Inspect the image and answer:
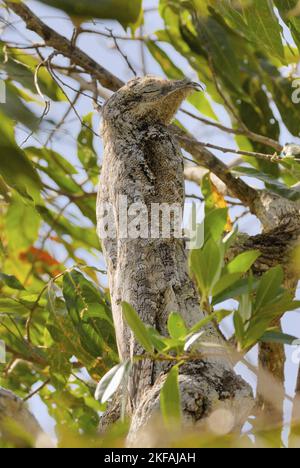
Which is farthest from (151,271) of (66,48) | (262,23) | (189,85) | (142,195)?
(66,48)

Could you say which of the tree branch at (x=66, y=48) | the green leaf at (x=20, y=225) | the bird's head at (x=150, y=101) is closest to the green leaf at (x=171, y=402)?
the bird's head at (x=150, y=101)

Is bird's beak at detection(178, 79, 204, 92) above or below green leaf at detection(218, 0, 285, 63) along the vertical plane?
below

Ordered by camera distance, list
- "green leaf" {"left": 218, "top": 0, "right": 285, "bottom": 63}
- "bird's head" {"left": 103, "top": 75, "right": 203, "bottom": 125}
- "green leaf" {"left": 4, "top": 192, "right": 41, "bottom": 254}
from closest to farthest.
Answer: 1. "bird's head" {"left": 103, "top": 75, "right": 203, "bottom": 125}
2. "green leaf" {"left": 218, "top": 0, "right": 285, "bottom": 63}
3. "green leaf" {"left": 4, "top": 192, "right": 41, "bottom": 254}

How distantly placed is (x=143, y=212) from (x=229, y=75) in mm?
1903

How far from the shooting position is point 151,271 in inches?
83.0

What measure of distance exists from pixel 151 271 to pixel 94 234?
6.14ft

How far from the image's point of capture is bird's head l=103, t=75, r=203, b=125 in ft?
8.00

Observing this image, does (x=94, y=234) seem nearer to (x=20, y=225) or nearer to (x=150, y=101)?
(x=20, y=225)

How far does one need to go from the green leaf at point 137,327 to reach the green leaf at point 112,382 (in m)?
0.08

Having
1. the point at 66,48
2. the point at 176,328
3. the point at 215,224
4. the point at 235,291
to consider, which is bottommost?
the point at 176,328

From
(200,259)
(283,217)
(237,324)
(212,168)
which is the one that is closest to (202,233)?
(200,259)

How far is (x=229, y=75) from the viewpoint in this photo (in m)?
3.91

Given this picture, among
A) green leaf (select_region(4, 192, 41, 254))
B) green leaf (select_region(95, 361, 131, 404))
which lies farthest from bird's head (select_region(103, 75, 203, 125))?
green leaf (select_region(4, 192, 41, 254))

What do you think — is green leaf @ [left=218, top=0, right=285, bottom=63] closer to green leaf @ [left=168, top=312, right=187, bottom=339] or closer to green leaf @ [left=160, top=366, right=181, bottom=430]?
green leaf @ [left=168, top=312, right=187, bottom=339]
